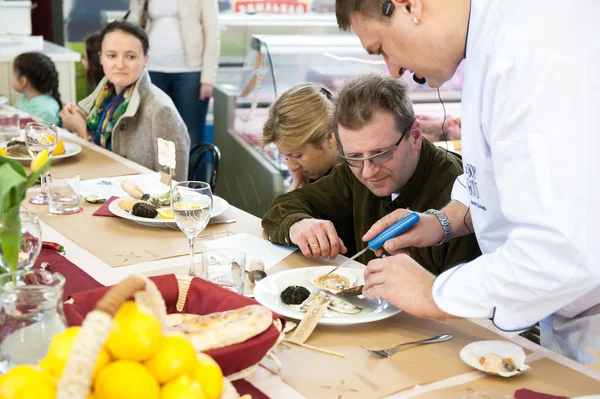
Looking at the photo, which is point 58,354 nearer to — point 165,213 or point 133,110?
point 165,213

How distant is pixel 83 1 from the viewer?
20.1 feet

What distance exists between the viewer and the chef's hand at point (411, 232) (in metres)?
1.77

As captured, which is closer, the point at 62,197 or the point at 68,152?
the point at 62,197

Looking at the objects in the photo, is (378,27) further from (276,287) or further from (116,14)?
(116,14)

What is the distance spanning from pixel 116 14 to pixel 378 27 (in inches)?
203

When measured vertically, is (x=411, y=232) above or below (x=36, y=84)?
above

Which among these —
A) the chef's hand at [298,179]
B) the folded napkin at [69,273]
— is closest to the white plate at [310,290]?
the folded napkin at [69,273]

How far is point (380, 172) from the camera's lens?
2121mm

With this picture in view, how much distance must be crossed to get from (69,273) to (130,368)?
0.91 m

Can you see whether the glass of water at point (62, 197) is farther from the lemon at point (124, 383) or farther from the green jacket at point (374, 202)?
the lemon at point (124, 383)

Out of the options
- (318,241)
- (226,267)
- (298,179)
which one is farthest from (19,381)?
(298,179)

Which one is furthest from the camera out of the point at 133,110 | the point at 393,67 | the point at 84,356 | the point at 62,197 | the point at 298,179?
the point at 133,110

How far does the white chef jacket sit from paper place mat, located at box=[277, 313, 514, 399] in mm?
103

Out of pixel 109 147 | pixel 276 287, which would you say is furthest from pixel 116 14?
pixel 276 287
